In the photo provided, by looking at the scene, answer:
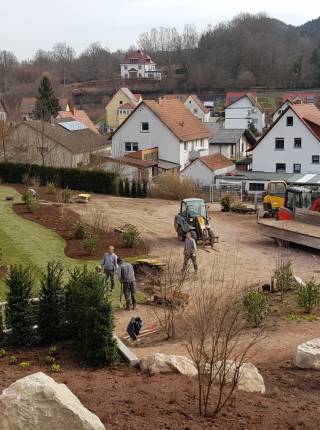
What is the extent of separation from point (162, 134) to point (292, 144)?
1050 cm

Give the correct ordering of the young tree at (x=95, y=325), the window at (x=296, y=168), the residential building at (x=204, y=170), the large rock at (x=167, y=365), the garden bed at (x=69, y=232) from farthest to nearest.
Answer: the window at (x=296, y=168) → the residential building at (x=204, y=170) → the garden bed at (x=69, y=232) → the young tree at (x=95, y=325) → the large rock at (x=167, y=365)

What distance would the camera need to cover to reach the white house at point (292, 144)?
152 ft

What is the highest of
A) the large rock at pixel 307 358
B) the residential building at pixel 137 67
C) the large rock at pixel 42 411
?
the residential building at pixel 137 67

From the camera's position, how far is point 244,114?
89.6 meters

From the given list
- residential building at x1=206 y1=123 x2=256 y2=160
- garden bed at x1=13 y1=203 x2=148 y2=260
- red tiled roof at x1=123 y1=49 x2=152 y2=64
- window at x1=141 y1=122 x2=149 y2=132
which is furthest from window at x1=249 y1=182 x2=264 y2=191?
red tiled roof at x1=123 y1=49 x2=152 y2=64

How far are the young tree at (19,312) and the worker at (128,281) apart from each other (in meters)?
4.23

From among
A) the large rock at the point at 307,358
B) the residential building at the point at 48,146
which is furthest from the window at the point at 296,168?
the large rock at the point at 307,358

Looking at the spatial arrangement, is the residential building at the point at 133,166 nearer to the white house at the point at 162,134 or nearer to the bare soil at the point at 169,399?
the white house at the point at 162,134

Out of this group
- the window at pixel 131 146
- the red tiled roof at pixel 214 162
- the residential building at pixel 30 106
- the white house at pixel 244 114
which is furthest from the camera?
the residential building at pixel 30 106

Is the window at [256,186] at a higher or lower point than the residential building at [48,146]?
lower

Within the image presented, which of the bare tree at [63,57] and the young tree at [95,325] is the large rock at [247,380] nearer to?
the young tree at [95,325]

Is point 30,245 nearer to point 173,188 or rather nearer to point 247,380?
point 247,380

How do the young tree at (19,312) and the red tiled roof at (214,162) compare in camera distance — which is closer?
the young tree at (19,312)

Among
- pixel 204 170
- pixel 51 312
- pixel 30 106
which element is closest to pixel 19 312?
pixel 51 312
